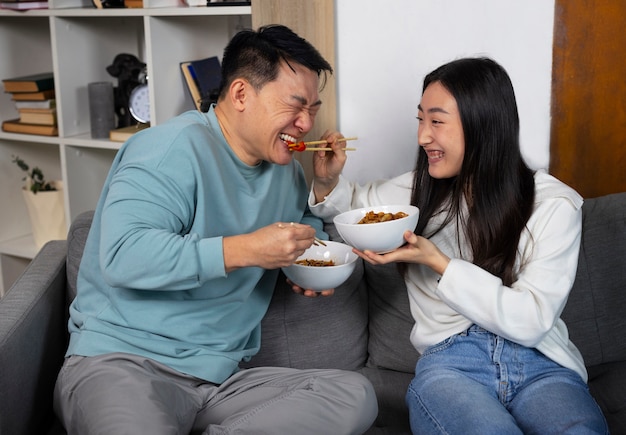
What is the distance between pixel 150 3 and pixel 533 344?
5.48ft

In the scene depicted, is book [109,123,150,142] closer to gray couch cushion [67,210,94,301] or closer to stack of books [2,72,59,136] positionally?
stack of books [2,72,59,136]

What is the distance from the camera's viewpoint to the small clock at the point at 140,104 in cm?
298

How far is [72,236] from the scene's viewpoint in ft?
6.71

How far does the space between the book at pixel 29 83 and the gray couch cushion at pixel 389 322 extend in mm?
1565

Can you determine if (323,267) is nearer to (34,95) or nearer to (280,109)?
(280,109)

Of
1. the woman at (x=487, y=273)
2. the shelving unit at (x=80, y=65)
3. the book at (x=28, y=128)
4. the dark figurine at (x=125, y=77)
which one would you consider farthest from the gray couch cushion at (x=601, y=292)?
the book at (x=28, y=128)

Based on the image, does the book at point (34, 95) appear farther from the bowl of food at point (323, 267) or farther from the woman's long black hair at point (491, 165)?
the woman's long black hair at point (491, 165)

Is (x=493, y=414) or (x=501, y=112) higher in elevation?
(x=501, y=112)

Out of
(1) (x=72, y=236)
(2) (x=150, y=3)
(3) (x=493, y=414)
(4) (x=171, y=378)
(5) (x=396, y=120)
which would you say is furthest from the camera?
(2) (x=150, y=3)

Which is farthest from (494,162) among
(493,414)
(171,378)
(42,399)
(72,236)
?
(42,399)

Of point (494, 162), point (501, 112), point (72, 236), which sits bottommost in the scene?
point (72, 236)

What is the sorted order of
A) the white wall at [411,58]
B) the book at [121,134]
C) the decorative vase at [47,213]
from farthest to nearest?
the decorative vase at [47,213] < the book at [121,134] < the white wall at [411,58]

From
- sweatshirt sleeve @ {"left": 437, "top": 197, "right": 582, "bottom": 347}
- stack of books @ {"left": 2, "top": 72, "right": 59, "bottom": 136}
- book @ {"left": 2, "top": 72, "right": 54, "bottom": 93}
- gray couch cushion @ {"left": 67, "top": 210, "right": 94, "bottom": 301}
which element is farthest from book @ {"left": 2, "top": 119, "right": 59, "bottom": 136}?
sweatshirt sleeve @ {"left": 437, "top": 197, "right": 582, "bottom": 347}

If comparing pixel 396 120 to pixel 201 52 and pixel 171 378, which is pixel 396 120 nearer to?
pixel 201 52
